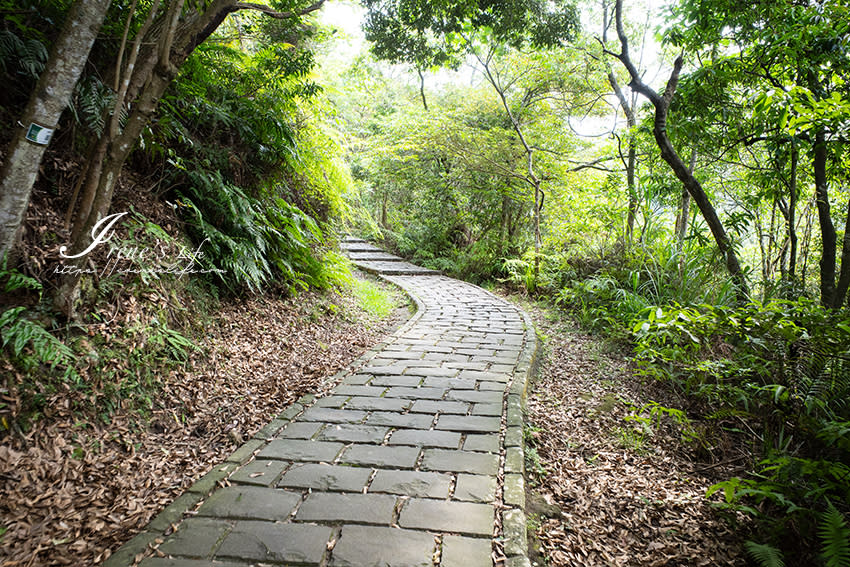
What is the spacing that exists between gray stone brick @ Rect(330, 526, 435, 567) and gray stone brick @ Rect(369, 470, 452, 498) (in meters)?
0.28

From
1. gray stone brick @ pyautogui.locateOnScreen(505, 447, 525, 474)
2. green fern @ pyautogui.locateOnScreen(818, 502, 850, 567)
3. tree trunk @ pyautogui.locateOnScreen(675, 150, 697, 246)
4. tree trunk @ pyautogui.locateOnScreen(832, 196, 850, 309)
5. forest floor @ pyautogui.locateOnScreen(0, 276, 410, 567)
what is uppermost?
tree trunk @ pyautogui.locateOnScreen(675, 150, 697, 246)

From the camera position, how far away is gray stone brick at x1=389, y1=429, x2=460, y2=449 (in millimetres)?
2654

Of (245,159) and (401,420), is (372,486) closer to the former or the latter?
(401,420)

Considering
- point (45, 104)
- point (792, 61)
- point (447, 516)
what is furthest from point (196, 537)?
point (792, 61)

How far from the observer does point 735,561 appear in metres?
1.99

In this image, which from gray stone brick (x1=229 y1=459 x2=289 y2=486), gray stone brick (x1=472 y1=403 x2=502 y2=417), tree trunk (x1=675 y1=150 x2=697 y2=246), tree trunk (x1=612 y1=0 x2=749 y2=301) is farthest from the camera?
tree trunk (x1=675 y1=150 x2=697 y2=246)

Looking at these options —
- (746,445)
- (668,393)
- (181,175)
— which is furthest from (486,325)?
(181,175)

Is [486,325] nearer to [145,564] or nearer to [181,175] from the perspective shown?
[181,175]

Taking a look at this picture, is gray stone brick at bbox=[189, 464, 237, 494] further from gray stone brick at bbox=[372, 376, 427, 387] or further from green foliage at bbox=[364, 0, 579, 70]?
green foliage at bbox=[364, 0, 579, 70]

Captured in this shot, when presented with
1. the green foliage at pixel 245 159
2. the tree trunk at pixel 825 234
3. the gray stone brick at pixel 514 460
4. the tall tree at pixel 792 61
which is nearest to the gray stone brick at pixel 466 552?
the gray stone brick at pixel 514 460

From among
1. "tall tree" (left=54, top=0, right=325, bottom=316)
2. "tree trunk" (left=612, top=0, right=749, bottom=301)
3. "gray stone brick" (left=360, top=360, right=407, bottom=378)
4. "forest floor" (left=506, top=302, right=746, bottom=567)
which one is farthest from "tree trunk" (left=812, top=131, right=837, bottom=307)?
"tall tree" (left=54, top=0, right=325, bottom=316)

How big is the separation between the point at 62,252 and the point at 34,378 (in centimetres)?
77

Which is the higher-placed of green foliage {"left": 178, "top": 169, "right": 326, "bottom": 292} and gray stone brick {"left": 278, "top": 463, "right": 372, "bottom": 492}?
green foliage {"left": 178, "top": 169, "right": 326, "bottom": 292}

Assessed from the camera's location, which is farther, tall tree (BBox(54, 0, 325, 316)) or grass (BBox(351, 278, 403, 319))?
grass (BBox(351, 278, 403, 319))
